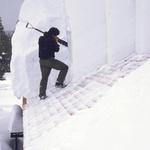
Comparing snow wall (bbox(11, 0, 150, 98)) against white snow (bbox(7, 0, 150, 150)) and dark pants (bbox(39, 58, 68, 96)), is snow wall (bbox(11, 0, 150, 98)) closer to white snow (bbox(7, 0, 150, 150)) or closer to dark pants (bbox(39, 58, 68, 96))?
white snow (bbox(7, 0, 150, 150))

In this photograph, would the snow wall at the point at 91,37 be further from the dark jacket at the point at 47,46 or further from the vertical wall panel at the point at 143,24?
the dark jacket at the point at 47,46

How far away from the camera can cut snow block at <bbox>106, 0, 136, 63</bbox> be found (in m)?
8.65

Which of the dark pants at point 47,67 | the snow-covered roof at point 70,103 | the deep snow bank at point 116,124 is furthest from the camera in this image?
the dark pants at point 47,67

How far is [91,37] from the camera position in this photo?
31.5 ft

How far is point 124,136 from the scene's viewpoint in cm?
372

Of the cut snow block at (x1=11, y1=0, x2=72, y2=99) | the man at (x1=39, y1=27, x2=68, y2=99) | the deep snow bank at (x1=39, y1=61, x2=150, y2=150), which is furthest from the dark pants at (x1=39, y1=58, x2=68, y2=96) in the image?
the deep snow bank at (x1=39, y1=61, x2=150, y2=150)

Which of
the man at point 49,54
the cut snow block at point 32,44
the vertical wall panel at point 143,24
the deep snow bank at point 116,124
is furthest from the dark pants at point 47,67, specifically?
the deep snow bank at point 116,124

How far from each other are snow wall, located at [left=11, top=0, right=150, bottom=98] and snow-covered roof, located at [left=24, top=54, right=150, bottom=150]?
329 millimetres

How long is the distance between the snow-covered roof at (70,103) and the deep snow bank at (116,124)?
0.09m

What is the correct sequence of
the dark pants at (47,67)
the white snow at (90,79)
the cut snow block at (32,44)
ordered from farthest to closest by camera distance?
Answer: the cut snow block at (32,44)
the dark pants at (47,67)
the white snow at (90,79)

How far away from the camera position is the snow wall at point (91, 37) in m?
8.63

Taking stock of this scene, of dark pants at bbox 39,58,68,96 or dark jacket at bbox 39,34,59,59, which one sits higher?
dark jacket at bbox 39,34,59,59

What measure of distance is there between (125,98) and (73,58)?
5.80 m

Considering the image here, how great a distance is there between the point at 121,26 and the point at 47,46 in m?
1.67
